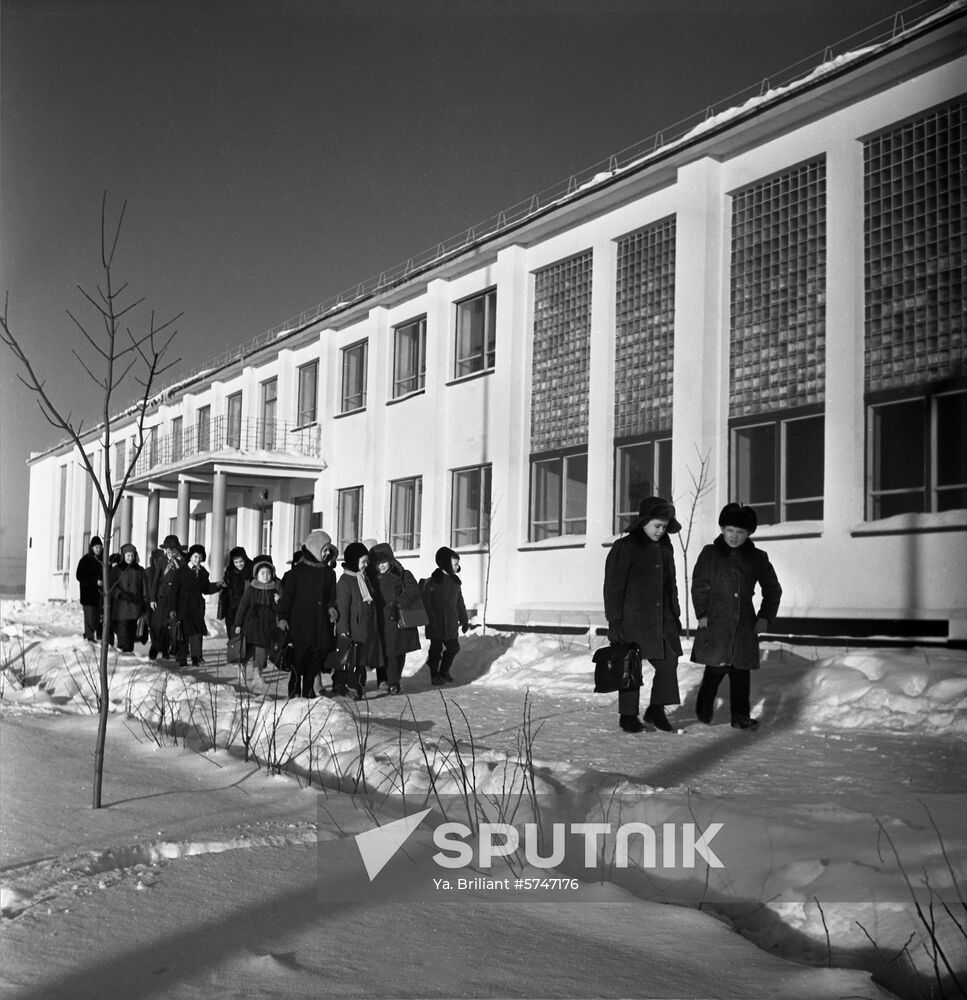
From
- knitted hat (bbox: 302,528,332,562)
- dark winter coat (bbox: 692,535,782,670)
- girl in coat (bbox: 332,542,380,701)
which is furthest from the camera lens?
girl in coat (bbox: 332,542,380,701)

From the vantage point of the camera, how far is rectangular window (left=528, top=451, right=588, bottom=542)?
20.4m

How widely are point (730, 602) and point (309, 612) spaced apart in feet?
14.0

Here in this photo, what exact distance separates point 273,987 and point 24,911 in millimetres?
1078

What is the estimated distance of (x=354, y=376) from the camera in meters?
28.2

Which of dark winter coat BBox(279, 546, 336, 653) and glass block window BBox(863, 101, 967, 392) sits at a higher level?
glass block window BBox(863, 101, 967, 392)

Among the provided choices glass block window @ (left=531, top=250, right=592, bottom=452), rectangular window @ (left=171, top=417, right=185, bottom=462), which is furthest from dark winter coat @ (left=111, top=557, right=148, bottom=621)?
rectangular window @ (left=171, top=417, right=185, bottom=462)

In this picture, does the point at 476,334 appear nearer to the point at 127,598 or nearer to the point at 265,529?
the point at 127,598

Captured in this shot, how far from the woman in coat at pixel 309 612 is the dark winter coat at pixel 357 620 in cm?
15

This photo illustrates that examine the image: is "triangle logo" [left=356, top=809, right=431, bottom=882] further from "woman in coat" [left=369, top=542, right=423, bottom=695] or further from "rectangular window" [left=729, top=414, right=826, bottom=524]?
"rectangular window" [left=729, top=414, right=826, bottom=524]

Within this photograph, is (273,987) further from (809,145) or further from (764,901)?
(809,145)

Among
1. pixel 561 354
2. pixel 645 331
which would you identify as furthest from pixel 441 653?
pixel 561 354

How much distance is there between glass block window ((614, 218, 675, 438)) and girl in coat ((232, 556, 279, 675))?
7.62m

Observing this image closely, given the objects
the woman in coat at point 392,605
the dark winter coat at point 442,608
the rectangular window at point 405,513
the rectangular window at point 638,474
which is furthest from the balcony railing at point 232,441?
the woman in coat at point 392,605

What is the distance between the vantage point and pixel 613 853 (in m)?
4.54
